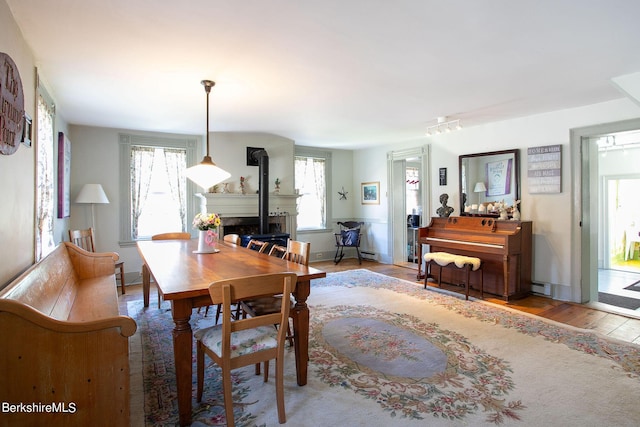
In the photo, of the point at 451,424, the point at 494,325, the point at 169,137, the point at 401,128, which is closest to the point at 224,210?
the point at 169,137

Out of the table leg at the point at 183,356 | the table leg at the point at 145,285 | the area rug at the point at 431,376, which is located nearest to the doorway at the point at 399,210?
the area rug at the point at 431,376

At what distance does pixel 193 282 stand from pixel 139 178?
4095mm

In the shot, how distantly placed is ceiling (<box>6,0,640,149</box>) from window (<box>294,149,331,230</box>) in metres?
2.62

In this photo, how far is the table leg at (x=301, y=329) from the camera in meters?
2.25

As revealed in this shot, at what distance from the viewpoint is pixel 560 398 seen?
214 cm

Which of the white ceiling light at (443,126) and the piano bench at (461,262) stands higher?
the white ceiling light at (443,126)

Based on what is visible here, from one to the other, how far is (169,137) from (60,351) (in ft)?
15.2

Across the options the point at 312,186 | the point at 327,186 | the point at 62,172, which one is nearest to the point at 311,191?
the point at 312,186

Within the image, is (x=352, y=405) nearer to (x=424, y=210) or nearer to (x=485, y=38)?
(x=485, y=38)

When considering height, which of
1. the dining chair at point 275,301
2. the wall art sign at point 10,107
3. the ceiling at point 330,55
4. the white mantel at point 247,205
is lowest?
the dining chair at point 275,301

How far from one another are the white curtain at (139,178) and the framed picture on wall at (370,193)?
13.3 feet

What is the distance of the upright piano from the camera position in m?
4.25

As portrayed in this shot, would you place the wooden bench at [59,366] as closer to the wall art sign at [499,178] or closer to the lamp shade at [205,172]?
the lamp shade at [205,172]

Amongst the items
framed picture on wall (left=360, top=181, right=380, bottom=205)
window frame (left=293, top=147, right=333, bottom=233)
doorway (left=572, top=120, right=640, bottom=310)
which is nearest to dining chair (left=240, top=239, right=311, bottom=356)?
doorway (left=572, top=120, right=640, bottom=310)
